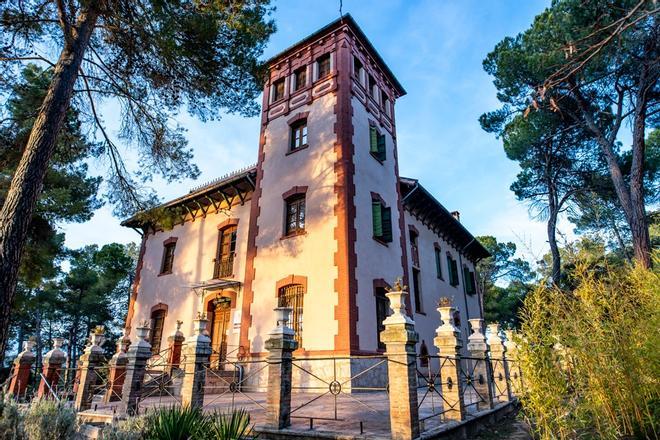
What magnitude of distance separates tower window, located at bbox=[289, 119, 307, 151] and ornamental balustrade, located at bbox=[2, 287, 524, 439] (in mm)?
7245

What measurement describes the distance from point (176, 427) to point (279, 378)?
74.5 inches

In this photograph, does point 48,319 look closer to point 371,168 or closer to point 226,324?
point 226,324

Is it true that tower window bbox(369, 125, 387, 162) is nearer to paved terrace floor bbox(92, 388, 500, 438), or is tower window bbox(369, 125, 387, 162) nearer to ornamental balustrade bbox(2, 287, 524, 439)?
ornamental balustrade bbox(2, 287, 524, 439)

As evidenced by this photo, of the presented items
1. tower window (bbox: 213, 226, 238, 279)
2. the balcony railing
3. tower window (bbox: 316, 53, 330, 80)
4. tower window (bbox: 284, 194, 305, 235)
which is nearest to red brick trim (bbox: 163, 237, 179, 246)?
tower window (bbox: 213, 226, 238, 279)

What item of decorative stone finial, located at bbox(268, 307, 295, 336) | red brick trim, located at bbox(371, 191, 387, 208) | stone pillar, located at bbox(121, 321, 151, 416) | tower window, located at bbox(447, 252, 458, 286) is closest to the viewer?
decorative stone finial, located at bbox(268, 307, 295, 336)

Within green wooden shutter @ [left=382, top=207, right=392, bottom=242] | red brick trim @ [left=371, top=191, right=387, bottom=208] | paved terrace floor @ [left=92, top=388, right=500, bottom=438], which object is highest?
red brick trim @ [left=371, top=191, right=387, bottom=208]

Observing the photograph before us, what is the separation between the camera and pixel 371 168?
41.7 feet

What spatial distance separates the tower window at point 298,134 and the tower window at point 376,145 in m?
2.44

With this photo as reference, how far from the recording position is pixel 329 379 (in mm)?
9539

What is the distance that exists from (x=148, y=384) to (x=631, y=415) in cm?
1120

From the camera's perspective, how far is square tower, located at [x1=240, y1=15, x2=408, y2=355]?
33.4 ft

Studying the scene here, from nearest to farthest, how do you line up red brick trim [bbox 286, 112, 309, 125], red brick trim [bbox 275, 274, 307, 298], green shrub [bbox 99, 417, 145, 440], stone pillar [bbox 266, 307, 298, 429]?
green shrub [bbox 99, 417, 145, 440]
stone pillar [bbox 266, 307, 298, 429]
red brick trim [bbox 275, 274, 307, 298]
red brick trim [bbox 286, 112, 309, 125]

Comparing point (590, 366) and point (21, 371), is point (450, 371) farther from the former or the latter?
point (21, 371)

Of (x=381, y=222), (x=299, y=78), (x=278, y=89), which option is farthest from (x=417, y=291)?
(x=278, y=89)
